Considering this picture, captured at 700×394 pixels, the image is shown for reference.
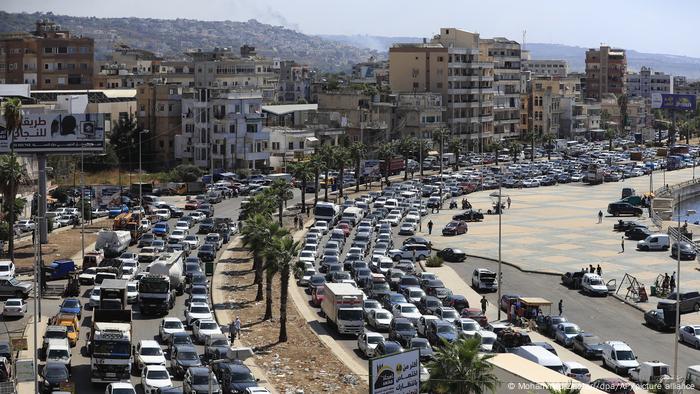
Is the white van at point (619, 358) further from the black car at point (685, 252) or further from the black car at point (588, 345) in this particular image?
the black car at point (685, 252)

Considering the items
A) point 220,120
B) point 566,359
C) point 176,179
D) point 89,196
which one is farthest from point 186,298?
point 220,120

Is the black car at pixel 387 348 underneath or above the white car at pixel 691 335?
above

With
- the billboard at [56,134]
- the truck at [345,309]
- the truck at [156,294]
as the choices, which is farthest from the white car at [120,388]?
the billboard at [56,134]

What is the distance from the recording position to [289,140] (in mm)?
121938

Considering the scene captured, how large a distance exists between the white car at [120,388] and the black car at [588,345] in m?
16.8

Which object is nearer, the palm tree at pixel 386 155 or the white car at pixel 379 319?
the white car at pixel 379 319

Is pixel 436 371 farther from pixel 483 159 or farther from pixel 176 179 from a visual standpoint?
pixel 483 159

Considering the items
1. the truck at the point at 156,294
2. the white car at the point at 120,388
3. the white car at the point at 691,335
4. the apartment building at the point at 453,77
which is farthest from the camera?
the apartment building at the point at 453,77

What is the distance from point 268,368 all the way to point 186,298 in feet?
45.1

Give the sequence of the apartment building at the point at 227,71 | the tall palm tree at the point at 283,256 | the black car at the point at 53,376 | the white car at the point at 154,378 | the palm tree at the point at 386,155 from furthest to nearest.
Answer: the apartment building at the point at 227,71 → the palm tree at the point at 386,155 → the tall palm tree at the point at 283,256 → the black car at the point at 53,376 → the white car at the point at 154,378

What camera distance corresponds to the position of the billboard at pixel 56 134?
2899 inches

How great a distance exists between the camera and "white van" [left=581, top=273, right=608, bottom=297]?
5834cm

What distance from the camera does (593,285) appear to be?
192ft

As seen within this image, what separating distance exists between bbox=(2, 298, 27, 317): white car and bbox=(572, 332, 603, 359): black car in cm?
2112
